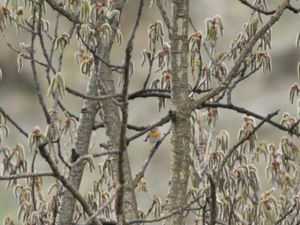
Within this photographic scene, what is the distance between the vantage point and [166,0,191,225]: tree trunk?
281 centimetres

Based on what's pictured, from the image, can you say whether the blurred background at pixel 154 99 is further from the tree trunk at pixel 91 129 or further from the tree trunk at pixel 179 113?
the tree trunk at pixel 179 113

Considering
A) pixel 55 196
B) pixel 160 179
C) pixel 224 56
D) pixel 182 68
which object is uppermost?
pixel 160 179

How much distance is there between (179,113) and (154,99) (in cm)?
1541

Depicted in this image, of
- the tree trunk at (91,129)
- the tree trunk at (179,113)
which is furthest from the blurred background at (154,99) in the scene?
the tree trunk at (179,113)

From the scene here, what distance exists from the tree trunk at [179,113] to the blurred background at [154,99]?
30.0ft

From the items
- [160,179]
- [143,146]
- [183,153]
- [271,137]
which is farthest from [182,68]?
[143,146]

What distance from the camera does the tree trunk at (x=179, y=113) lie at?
2814 millimetres

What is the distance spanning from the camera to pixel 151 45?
3.29 m

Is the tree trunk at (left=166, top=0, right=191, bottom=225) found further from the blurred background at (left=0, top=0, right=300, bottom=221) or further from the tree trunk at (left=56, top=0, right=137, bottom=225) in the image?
the blurred background at (left=0, top=0, right=300, bottom=221)

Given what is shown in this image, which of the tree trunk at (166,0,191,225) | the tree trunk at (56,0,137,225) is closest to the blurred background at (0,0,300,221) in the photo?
the tree trunk at (56,0,137,225)

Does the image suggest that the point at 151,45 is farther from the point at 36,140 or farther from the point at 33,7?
the point at 36,140

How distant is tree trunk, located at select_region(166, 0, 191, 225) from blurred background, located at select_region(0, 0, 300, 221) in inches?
360

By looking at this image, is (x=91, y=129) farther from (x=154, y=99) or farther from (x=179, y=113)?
(x=154, y=99)

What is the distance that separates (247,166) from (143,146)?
13.3 metres
